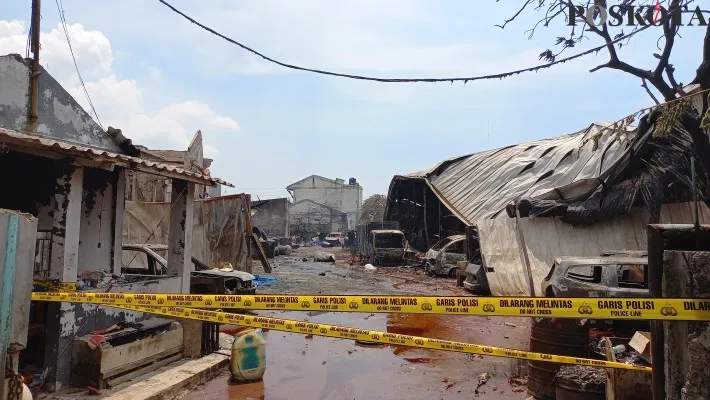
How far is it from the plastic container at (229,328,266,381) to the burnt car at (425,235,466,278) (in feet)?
45.6

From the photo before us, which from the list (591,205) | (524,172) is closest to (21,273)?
(591,205)

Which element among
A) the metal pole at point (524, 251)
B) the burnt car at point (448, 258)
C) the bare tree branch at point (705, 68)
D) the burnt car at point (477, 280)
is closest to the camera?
the bare tree branch at point (705, 68)

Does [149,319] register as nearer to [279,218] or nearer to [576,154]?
[576,154]

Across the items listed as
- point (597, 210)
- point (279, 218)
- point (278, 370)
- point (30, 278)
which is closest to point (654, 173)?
point (597, 210)

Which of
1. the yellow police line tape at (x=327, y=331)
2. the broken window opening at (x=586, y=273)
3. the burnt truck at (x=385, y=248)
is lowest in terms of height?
the yellow police line tape at (x=327, y=331)

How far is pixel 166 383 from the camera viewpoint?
19.4 ft

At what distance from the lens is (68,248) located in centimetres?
590

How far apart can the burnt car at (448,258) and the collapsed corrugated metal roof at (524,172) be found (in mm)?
1148

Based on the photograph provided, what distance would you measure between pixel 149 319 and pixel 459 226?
21.3 metres

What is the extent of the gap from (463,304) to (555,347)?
→ 9.94 feet

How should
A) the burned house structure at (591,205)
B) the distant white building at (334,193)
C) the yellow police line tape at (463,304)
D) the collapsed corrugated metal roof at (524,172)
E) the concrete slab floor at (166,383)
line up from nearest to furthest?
the yellow police line tape at (463,304), the concrete slab floor at (166,383), the burned house structure at (591,205), the collapsed corrugated metal roof at (524,172), the distant white building at (334,193)

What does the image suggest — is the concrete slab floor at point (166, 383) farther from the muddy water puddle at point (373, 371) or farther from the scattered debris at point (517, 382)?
the scattered debris at point (517, 382)

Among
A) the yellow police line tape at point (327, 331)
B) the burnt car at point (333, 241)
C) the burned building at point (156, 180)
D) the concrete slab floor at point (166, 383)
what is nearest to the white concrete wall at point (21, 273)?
the yellow police line tape at point (327, 331)

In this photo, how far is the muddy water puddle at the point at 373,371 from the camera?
612 cm
